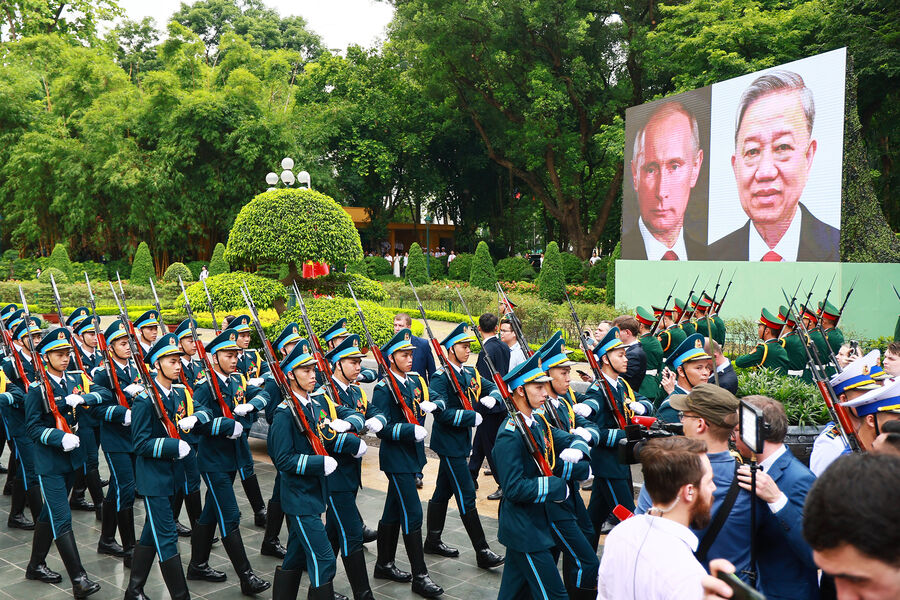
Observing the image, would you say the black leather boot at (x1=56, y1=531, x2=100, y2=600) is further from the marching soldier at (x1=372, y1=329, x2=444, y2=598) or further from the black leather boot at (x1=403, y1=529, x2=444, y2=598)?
the black leather boot at (x1=403, y1=529, x2=444, y2=598)

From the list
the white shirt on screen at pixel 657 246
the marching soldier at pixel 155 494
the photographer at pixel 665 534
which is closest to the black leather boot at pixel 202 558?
the marching soldier at pixel 155 494

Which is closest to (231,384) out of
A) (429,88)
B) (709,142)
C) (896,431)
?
(896,431)

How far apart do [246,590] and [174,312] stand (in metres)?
19.8

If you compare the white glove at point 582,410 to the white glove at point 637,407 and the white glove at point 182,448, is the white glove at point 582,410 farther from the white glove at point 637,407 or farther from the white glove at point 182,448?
the white glove at point 182,448

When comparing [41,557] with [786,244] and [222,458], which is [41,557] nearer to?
[222,458]

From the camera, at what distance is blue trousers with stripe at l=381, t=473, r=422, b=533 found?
6.10m

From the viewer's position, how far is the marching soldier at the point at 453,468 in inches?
255

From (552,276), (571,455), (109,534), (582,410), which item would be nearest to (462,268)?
(552,276)

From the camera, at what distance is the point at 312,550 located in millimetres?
5172

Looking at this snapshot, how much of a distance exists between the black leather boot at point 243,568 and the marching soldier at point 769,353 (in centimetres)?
616

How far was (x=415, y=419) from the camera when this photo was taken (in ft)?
22.2

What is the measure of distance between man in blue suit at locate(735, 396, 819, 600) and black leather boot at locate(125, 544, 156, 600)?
4.28 metres

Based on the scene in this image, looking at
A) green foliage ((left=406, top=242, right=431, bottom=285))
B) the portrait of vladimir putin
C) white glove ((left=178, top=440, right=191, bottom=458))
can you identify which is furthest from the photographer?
green foliage ((left=406, top=242, right=431, bottom=285))

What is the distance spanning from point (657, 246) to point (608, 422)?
44.1 ft
